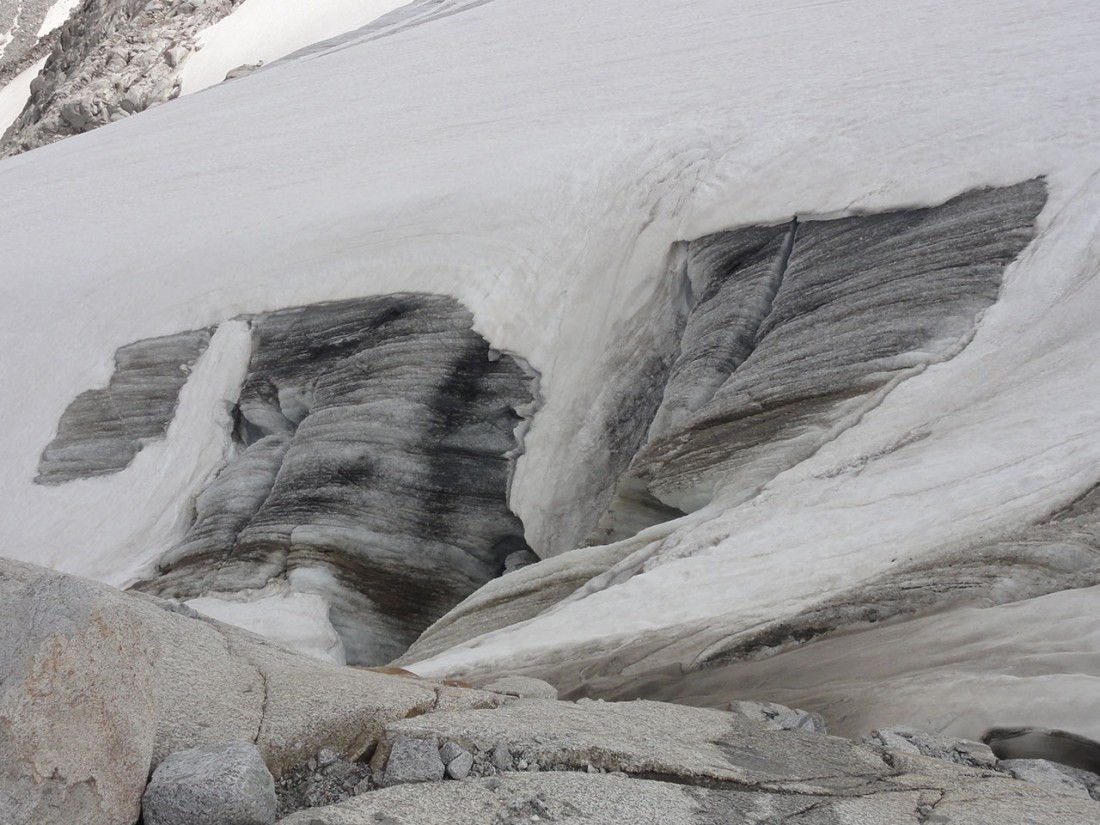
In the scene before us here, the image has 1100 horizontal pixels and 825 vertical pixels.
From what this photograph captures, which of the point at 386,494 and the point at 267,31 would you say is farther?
the point at 267,31

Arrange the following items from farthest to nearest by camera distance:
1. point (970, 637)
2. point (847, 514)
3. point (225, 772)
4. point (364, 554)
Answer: point (364, 554) → point (847, 514) → point (970, 637) → point (225, 772)

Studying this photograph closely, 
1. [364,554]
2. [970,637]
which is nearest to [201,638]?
[970,637]

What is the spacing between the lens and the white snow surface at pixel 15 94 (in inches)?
2373

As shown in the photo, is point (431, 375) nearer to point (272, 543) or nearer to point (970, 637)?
point (272, 543)

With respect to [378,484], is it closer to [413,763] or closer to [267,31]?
[413,763]

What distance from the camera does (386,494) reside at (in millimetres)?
15234

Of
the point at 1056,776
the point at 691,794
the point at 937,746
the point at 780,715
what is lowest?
the point at 1056,776

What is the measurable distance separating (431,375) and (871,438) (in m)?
6.97

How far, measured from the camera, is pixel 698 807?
504 centimetres

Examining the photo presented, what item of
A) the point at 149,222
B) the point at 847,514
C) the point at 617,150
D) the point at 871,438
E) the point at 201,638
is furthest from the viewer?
the point at 149,222


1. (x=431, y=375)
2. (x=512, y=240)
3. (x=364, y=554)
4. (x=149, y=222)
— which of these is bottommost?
(x=364, y=554)

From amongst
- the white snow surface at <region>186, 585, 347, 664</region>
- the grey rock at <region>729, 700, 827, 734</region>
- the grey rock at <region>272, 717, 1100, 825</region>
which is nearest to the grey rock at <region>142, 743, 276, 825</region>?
the grey rock at <region>272, 717, 1100, 825</region>

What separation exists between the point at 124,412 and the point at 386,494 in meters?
5.98

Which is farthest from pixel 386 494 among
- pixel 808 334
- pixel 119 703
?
pixel 119 703
